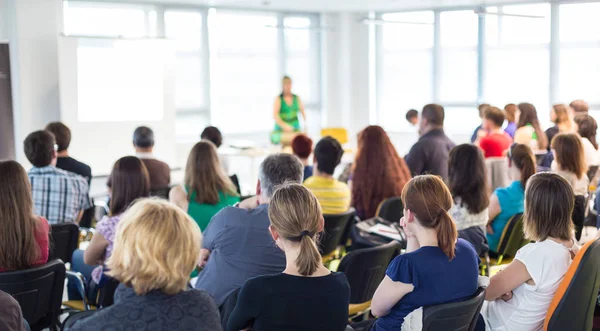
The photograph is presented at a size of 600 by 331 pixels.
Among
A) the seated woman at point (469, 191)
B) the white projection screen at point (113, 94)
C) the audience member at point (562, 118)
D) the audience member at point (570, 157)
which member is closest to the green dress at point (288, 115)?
the white projection screen at point (113, 94)

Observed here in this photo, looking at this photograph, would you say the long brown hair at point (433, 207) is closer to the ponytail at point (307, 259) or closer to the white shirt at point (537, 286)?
the white shirt at point (537, 286)

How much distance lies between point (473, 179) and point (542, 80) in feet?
26.6

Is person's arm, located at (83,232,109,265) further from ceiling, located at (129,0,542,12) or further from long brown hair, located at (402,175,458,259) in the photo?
ceiling, located at (129,0,542,12)

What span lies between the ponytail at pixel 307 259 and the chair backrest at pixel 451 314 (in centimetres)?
43

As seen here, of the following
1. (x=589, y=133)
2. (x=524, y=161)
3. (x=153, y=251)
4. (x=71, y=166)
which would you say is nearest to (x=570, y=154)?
(x=524, y=161)

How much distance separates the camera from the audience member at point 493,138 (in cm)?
710

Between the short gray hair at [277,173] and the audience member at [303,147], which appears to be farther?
the audience member at [303,147]

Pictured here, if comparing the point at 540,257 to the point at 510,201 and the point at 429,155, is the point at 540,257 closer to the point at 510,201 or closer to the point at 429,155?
the point at 510,201

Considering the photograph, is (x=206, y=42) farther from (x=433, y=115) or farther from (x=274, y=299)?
(x=274, y=299)

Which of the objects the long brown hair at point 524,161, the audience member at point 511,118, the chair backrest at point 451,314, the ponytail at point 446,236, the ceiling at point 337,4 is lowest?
the chair backrest at point 451,314

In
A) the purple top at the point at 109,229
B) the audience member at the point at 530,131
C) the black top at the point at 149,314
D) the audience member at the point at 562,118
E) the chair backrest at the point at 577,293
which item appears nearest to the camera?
the black top at the point at 149,314

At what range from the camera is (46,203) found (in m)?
4.98

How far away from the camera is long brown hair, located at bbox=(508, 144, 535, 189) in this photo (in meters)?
4.77

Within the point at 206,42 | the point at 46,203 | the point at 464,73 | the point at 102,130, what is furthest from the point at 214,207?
the point at 464,73
